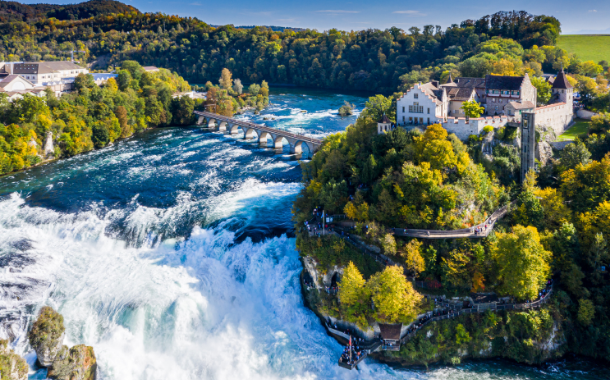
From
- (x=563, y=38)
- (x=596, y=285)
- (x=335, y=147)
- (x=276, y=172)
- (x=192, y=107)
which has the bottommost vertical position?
(x=596, y=285)

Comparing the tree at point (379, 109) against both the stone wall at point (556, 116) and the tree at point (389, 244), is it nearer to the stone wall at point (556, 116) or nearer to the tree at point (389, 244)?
the stone wall at point (556, 116)

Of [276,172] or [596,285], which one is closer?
[596,285]

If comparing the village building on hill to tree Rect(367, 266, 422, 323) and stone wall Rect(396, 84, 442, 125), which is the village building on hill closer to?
stone wall Rect(396, 84, 442, 125)

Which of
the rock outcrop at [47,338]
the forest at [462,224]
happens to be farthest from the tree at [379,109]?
the rock outcrop at [47,338]

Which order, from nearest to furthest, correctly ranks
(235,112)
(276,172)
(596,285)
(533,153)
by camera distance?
(596,285)
(533,153)
(276,172)
(235,112)

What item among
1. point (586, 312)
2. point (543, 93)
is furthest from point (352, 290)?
point (543, 93)

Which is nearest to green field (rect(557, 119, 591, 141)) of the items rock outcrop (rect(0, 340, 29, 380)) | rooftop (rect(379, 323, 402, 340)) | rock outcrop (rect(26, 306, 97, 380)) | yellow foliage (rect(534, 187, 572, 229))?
yellow foliage (rect(534, 187, 572, 229))

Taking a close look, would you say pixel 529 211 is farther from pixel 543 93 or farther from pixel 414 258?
pixel 543 93

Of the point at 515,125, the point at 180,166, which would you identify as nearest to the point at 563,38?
the point at 515,125

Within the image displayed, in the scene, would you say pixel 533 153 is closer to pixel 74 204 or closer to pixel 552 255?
pixel 552 255
